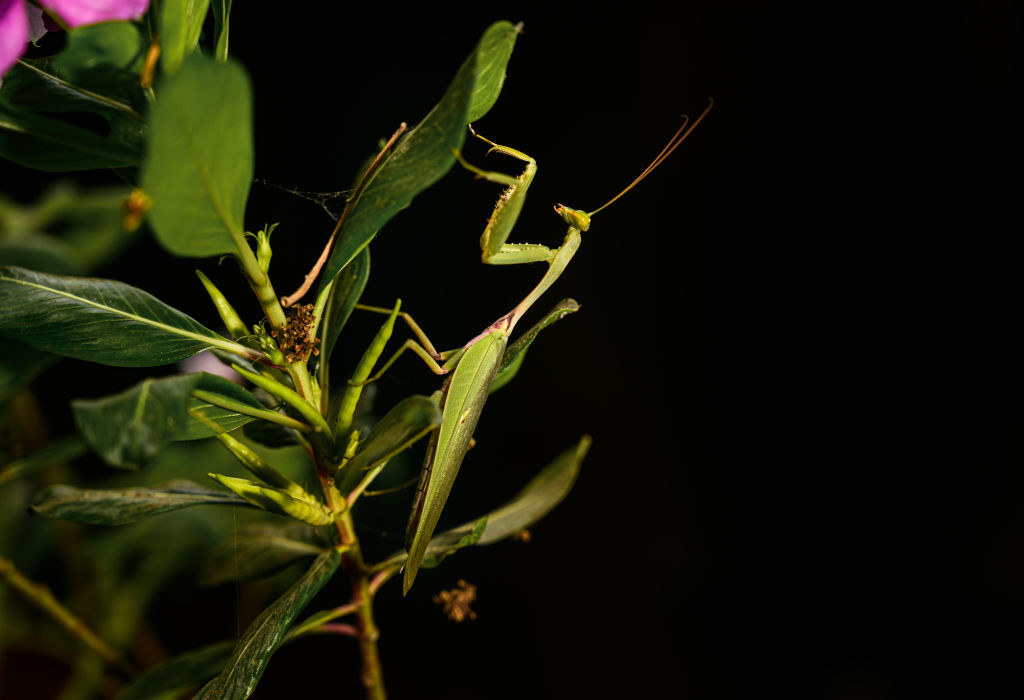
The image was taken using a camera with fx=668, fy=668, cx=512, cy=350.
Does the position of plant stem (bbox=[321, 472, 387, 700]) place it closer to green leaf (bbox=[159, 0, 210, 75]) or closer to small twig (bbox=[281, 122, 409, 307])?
small twig (bbox=[281, 122, 409, 307])

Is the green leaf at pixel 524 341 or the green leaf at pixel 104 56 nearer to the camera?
the green leaf at pixel 104 56

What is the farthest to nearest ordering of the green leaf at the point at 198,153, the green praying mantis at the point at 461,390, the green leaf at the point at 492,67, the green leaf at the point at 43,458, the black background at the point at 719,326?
the black background at the point at 719,326 → the green leaf at the point at 43,458 → the green praying mantis at the point at 461,390 → the green leaf at the point at 492,67 → the green leaf at the point at 198,153

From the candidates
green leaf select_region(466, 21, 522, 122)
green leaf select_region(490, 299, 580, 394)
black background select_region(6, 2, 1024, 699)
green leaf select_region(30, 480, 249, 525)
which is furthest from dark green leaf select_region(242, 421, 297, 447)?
Answer: black background select_region(6, 2, 1024, 699)

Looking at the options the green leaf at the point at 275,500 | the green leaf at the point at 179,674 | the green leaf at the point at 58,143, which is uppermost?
the green leaf at the point at 58,143

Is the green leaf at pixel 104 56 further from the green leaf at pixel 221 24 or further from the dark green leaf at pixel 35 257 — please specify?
the dark green leaf at pixel 35 257

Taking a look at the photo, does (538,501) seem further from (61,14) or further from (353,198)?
(61,14)

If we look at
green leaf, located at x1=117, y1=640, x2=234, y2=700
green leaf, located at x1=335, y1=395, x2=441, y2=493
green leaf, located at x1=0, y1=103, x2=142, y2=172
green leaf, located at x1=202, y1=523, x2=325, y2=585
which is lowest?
green leaf, located at x1=117, y1=640, x2=234, y2=700

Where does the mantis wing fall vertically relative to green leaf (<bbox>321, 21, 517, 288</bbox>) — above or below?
below

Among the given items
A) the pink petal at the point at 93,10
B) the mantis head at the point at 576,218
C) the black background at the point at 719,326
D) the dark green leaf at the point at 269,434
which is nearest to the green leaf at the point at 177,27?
the pink petal at the point at 93,10
